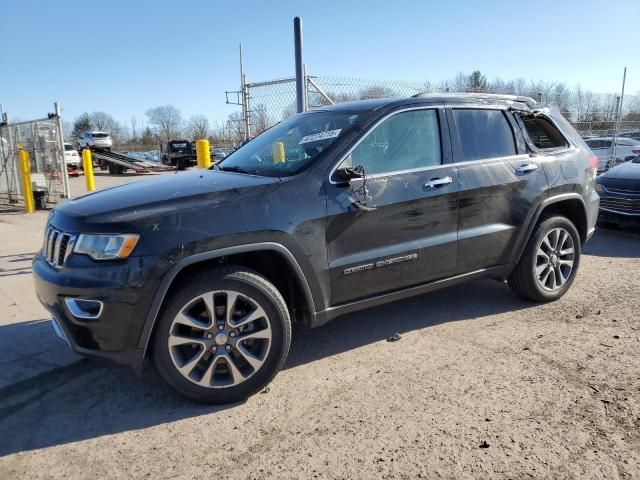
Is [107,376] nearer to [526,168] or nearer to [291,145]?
[291,145]

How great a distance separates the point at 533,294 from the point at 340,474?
286 cm

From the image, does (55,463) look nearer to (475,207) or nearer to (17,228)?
(475,207)

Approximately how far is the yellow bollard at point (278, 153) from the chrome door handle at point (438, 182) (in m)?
1.08

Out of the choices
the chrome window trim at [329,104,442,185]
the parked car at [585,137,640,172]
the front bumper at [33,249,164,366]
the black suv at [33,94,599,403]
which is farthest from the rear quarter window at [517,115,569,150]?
the parked car at [585,137,640,172]

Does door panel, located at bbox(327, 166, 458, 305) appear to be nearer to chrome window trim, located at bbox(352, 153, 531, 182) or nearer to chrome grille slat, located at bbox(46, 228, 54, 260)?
chrome window trim, located at bbox(352, 153, 531, 182)

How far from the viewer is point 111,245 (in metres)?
2.71

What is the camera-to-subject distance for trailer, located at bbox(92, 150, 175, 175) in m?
29.0

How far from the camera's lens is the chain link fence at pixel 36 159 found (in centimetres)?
1267

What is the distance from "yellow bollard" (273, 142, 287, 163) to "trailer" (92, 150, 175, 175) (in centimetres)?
2574

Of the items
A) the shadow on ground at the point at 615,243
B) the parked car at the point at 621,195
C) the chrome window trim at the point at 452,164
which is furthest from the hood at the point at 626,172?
the chrome window trim at the point at 452,164

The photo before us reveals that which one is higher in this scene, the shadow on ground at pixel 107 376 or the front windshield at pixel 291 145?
the front windshield at pixel 291 145

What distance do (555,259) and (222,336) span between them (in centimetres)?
319

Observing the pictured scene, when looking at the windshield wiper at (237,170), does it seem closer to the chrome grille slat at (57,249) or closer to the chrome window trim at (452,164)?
the chrome window trim at (452,164)

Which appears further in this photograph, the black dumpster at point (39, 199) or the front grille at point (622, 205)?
the black dumpster at point (39, 199)
